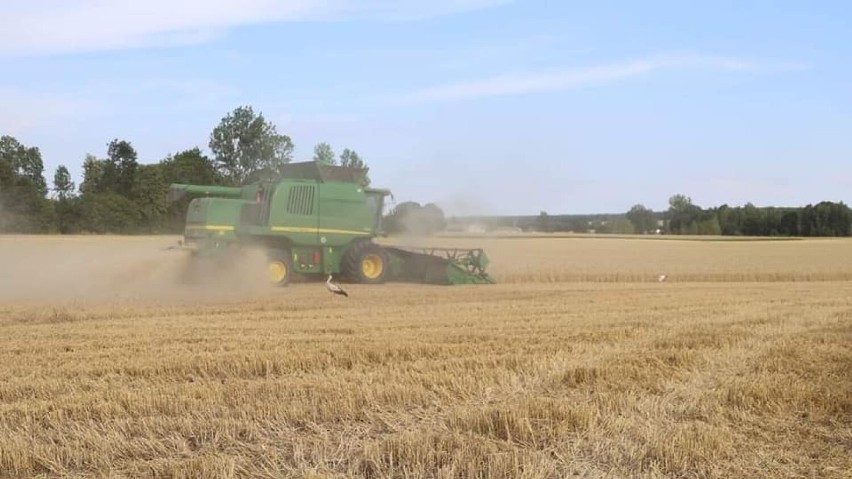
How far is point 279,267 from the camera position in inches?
789

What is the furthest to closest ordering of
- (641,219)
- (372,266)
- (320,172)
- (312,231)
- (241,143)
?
(641,219)
(241,143)
(372,266)
(320,172)
(312,231)

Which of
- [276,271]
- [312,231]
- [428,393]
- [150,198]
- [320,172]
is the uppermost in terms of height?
[150,198]

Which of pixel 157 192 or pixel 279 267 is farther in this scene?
pixel 157 192

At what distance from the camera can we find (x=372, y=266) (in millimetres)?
21453

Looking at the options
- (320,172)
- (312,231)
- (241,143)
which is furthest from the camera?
(241,143)

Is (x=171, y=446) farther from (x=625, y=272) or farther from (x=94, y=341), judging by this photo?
(x=625, y=272)

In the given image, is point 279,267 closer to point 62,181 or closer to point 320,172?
point 320,172

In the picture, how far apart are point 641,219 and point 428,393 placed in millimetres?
79395

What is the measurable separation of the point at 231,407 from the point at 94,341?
14.3 feet

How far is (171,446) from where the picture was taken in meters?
5.21

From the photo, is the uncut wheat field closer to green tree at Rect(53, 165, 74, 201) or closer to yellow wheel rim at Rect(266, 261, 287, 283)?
yellow wheel rim at Rect(266, 261, 287, 283)

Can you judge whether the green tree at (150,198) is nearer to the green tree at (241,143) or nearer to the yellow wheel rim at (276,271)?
the green tree at (241,143)

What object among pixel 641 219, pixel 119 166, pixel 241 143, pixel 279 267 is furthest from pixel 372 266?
pixel 641 219

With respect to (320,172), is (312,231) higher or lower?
lower
